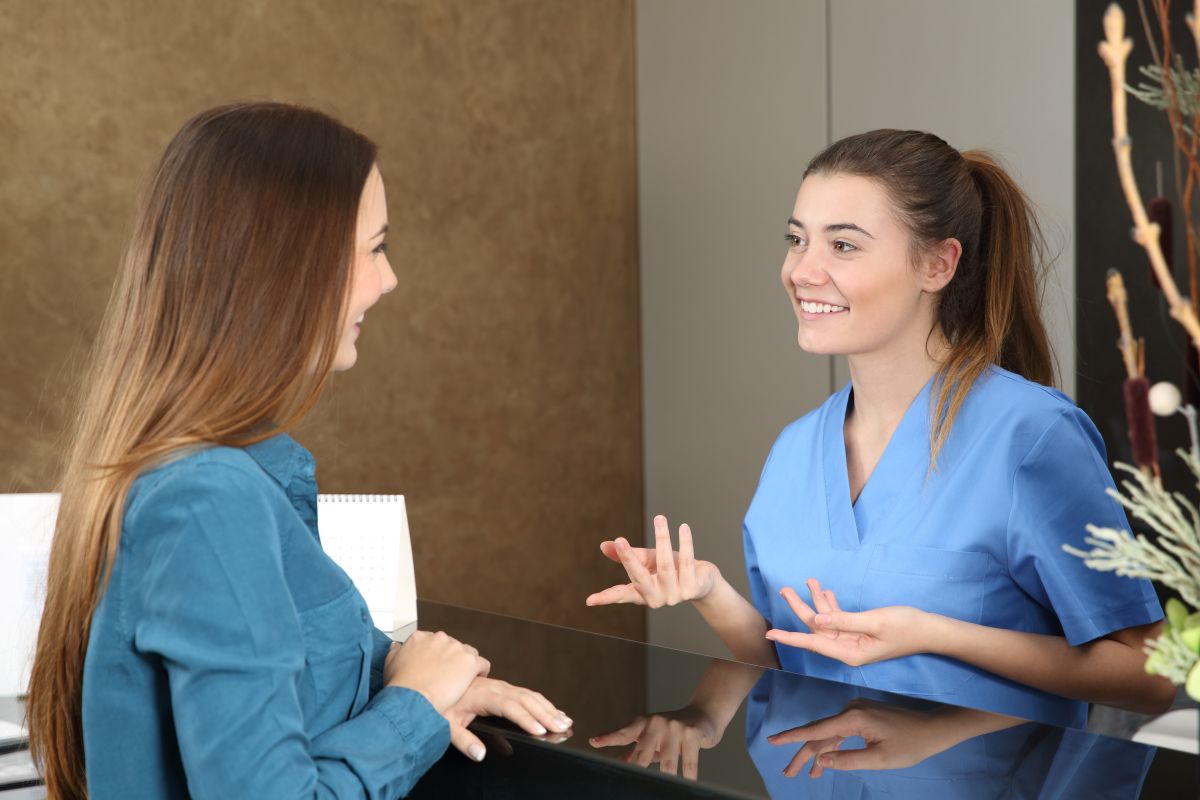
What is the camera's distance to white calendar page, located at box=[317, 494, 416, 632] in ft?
5.98

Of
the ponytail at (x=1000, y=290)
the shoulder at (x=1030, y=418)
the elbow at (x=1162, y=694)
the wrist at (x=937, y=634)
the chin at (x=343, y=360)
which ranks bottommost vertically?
the elbow at (x=1162, y=694)

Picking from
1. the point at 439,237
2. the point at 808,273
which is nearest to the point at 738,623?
the point at 808,273

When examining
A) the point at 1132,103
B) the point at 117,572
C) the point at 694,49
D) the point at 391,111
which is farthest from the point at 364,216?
the point at 694,49

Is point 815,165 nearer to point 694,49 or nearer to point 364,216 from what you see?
point 364,216

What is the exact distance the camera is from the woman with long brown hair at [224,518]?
2.99 ft

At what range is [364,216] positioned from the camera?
1.11 m

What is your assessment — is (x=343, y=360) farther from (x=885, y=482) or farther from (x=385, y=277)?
(x=885, y=482)

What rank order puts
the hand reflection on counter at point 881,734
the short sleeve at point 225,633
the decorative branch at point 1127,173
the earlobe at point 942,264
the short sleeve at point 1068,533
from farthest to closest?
the earlobe at point 942,264 < the short sleeve at point 1068,533 < the hand reflection on counter at point 881,734 < the short sleeve at point 225,633 < the decorative branch at point 1127,173

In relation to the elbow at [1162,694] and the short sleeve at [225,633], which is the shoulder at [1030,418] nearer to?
the elbow at [1162,694]

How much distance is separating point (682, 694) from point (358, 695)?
0.38 metres

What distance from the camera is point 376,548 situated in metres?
1.85

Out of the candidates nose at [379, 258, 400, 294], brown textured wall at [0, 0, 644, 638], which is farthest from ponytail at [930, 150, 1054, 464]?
brown textured wall at [0, 0, 644, 638]

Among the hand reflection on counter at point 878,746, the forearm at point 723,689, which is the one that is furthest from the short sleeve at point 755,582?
the hand reflection on counter at point 878,746

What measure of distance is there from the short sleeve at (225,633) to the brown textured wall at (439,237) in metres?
1.97
